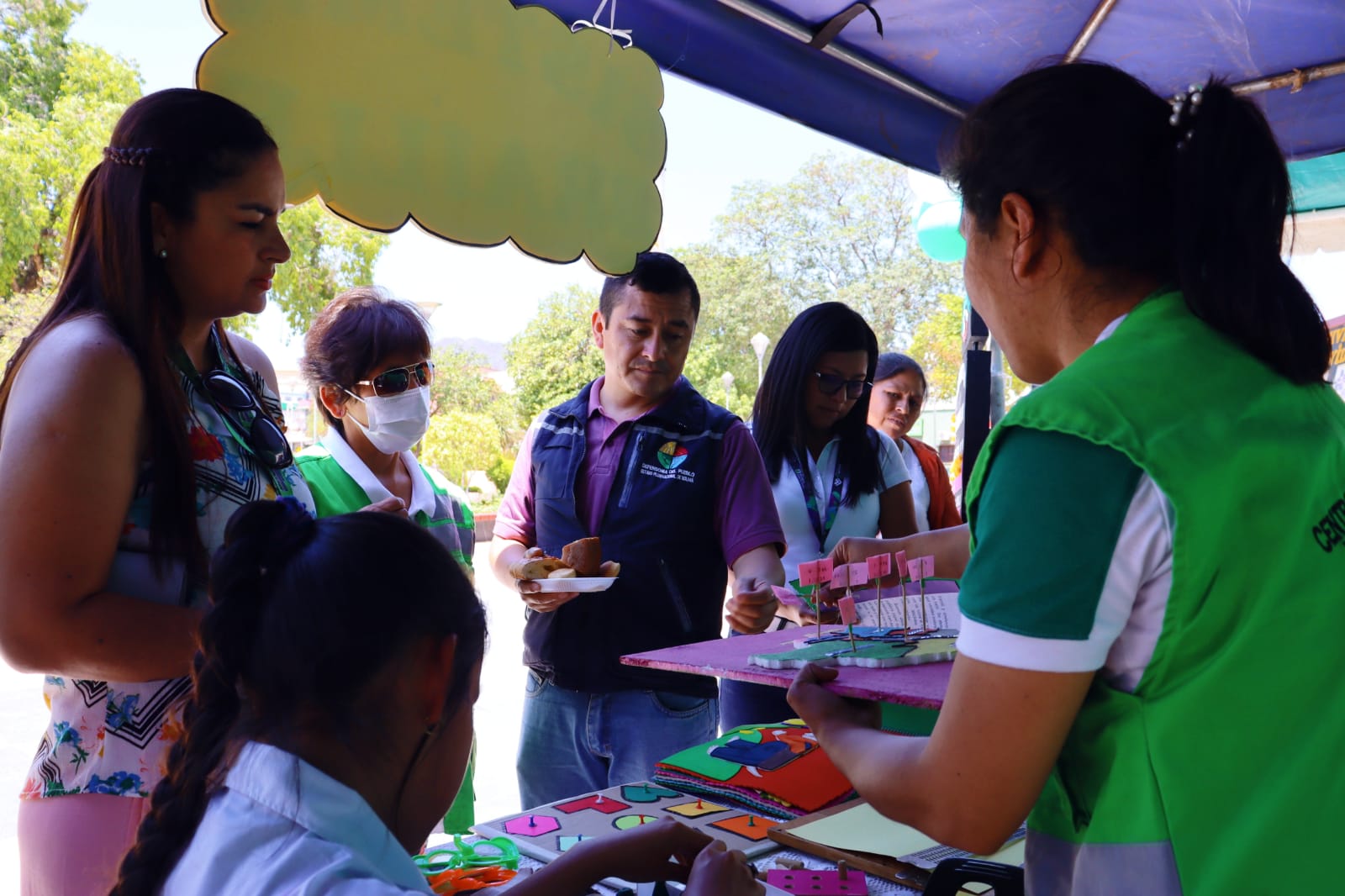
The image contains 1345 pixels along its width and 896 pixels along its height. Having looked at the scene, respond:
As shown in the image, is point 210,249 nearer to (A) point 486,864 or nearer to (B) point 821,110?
(A) point 486,864

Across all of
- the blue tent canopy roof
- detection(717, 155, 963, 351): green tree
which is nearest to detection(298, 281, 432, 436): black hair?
the blue tent canopy roof

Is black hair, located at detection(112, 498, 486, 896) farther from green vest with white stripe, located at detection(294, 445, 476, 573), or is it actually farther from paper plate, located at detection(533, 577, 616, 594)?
green vest with white stripe, located at detection(294, 445, 476, 573)

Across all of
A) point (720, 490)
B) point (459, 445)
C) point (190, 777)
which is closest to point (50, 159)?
point (459, 445)

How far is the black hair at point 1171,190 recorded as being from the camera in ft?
3.25

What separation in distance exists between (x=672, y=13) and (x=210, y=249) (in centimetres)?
141

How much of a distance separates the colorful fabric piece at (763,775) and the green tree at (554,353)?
22.3 meters

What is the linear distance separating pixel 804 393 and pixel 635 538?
100cm

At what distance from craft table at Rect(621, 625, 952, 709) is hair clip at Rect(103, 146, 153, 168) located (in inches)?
→ 43.2

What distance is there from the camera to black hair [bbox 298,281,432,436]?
2.64 metres

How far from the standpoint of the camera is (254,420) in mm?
1615

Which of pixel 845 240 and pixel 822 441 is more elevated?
pixel 845 240

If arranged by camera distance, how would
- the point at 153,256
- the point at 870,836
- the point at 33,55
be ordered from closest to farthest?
the point at 153,256 → the point at 870,836 → the point at 33,55

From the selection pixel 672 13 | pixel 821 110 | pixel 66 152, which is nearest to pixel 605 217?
pixel 672 13

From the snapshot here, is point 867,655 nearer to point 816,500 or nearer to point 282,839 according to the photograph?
point 282,839
